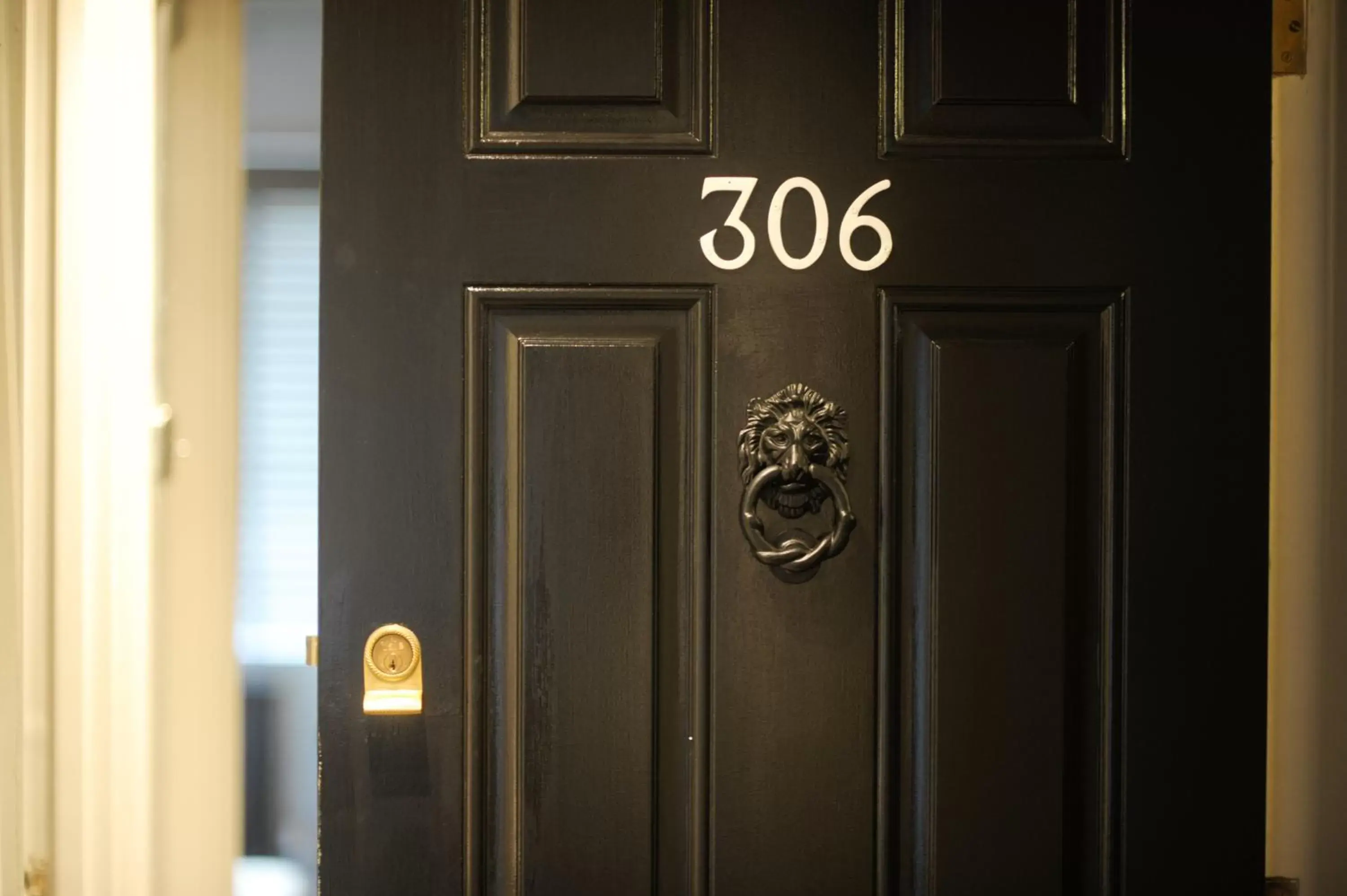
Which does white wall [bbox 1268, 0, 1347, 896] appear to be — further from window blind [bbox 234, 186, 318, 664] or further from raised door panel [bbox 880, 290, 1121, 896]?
window blind [bbox 234, 186, 318, 664]

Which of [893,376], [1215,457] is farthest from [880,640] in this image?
[1215,457]

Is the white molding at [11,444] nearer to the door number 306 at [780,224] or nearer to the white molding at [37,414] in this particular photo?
the white molding at [37,414]

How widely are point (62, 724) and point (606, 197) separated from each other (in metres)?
0.92

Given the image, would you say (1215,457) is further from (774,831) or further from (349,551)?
(349,551)

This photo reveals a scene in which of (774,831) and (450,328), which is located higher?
(450,328)

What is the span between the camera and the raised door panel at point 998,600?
92 cm

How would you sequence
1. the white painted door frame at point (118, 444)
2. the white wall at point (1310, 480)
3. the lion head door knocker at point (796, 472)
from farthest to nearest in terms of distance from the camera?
the white painted door frame at point (118, 444) < the white wall at point (1310, 480) < the lion head door knocker at point (796, 472)

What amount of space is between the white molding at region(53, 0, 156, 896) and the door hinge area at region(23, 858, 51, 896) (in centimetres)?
2

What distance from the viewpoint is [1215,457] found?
93 cm

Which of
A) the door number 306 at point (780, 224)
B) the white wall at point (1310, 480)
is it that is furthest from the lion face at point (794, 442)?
the white wall at point (1310, 480)

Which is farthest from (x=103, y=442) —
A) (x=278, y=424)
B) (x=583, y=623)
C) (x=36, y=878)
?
(x=583, y=623)

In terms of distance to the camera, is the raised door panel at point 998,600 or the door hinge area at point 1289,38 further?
the door hinge area at point 1289,38

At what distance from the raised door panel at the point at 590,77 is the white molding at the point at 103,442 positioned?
54 centimetres

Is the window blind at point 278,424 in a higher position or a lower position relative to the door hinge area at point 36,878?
higher
